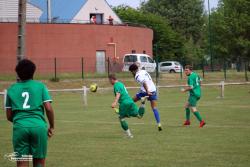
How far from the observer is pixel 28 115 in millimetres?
8734

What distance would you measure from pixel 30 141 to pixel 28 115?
33cm

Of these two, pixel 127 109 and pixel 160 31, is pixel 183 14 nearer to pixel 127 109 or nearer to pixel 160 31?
pixel 160 31

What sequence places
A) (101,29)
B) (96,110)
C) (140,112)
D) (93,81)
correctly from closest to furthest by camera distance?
(140,112), (96,110), (93,81), (101,29)

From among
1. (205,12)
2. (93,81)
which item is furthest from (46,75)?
(205,12)

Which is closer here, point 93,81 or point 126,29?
point 93,81

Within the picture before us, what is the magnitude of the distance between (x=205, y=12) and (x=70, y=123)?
95115 millimetres

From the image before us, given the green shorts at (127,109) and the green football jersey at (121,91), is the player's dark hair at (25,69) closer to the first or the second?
the green football jersey at (121,91)

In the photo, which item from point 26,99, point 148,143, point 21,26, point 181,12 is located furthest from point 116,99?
point 181,12

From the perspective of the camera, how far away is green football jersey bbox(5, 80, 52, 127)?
873 centimetres

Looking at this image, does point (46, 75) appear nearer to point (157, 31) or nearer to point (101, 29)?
point (101, 29)

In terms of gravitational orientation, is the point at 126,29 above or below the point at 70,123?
above

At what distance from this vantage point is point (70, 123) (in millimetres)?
22734

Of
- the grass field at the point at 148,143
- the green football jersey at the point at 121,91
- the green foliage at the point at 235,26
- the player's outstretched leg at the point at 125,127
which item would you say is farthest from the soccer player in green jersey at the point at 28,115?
the green foliage at the point at 235,26

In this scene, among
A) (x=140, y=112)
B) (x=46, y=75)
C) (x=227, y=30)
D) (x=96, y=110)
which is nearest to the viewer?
(x=140, y=112)
